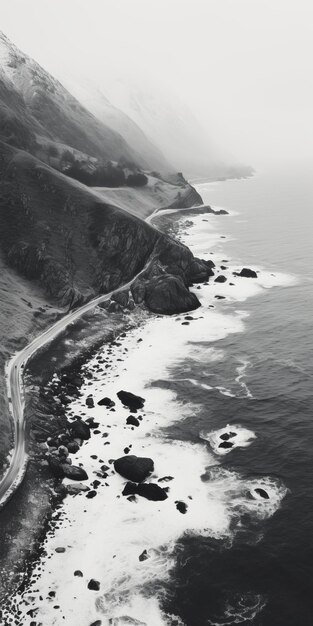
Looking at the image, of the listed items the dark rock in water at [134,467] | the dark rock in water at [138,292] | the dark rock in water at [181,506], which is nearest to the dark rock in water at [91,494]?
the dark rock in water at [134,467]

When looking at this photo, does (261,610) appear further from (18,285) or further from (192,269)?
(192,269)

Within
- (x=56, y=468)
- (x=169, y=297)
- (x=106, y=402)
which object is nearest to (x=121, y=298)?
(x=169, y=297)

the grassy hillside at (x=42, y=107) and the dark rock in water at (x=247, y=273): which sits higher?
the grassy hillside at (x=42, y=107)

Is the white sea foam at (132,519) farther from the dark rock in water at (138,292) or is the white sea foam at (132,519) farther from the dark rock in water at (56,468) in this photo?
the dark rock in water at (138,292)

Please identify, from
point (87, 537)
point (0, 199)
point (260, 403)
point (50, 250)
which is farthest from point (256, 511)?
point (0, 199)

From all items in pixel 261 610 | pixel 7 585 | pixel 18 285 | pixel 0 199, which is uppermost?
pixel 0 199

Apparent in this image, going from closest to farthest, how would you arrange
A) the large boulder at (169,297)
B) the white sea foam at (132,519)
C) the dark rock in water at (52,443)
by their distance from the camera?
the white sea foam at (132,519), the dark rock in water at (52,443), the large boulder at (169,297)

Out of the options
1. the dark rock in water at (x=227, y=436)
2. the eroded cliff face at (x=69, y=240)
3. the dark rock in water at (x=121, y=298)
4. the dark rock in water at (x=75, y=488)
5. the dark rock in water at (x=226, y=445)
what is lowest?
the dark rock in water at (x=75, y=488)
